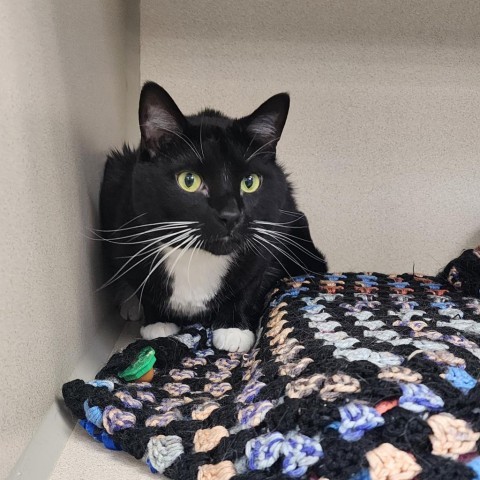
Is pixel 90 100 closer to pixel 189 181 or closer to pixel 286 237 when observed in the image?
pixel 189 181

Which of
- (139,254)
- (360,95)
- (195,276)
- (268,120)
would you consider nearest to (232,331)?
(195,276)

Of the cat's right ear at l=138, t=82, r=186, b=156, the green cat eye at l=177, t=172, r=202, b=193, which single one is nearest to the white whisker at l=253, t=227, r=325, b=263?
the green cat eye at l=177, t=172, r=202, b=193

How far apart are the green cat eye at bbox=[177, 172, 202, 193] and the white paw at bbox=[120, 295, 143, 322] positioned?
15.0 inches

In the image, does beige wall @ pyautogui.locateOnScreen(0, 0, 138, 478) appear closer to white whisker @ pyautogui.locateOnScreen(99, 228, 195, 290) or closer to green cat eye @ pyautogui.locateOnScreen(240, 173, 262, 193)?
white whisker @ pyautogui.locateOnScreen(99, 228, 195, 290)

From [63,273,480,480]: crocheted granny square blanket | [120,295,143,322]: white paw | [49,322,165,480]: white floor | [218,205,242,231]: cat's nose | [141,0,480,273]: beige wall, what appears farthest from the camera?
[141,0,480,273]: beige wall

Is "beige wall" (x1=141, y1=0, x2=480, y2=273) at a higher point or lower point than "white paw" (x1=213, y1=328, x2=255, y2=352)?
higher

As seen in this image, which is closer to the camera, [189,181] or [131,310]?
[189,181]

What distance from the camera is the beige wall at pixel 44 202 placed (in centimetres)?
63

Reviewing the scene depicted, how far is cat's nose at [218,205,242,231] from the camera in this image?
3.06 feet

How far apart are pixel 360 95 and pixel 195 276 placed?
31.8 inches

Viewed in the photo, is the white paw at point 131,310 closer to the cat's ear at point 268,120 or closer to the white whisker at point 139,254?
the white whisker at point 139,254

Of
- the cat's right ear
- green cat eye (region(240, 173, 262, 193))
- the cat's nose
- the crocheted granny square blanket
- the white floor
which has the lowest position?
the white floor

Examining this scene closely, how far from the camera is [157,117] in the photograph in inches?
39.2

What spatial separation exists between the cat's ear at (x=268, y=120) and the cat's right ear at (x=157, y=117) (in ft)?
0.45
